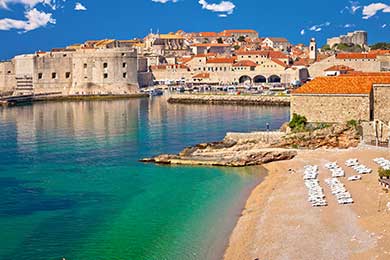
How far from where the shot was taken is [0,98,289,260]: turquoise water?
11.8 metres

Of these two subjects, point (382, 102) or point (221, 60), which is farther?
point (221, 60)

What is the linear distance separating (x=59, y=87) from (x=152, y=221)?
4620cm

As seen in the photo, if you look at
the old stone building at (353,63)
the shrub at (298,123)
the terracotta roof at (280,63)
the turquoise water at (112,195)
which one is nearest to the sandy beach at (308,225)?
the turquoise water at (112,195)

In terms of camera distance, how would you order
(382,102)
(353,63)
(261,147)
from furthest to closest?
1. (353,63)
2. (382,102)
3. (261,147)

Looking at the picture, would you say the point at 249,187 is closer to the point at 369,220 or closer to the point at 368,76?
the point at 369,220

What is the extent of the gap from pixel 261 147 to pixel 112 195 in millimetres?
6360

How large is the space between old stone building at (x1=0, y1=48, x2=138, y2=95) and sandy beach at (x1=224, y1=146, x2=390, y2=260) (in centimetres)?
4106

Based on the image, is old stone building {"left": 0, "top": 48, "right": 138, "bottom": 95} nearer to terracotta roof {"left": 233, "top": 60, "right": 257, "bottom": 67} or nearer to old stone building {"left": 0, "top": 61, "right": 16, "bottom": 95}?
old stone building {"left": 0, "top": 61, "right": 16, "bottom": 95}

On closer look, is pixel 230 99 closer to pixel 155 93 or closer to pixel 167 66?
pixel 155 93

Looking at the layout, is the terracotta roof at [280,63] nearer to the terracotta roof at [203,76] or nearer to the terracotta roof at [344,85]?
the terracotta roof at [203,76]

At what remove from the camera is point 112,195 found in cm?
1584

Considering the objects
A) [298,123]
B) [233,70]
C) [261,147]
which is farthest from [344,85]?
[233,70]

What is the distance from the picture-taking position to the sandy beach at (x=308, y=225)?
1060 centimetres

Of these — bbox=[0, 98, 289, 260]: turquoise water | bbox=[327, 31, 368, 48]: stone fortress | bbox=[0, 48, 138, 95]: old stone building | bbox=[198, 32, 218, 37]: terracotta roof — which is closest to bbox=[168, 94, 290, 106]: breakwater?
bbox=[0, 48, 138, 95]: old stone building
